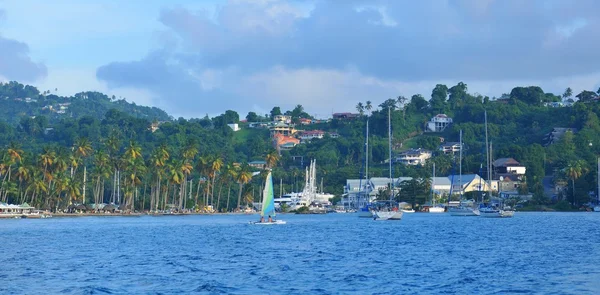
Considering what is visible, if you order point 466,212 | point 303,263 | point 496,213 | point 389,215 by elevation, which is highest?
point 466,212

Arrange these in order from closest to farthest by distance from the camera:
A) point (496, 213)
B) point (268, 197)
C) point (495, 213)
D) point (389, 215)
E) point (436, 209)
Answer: point (268, 197), point (389, 215), point (496, 213), point (495, 213), point (436, 209)

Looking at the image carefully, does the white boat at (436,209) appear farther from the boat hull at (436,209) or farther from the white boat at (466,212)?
the white boat at (466,212)

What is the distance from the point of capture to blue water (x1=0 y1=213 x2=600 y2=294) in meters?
50.2

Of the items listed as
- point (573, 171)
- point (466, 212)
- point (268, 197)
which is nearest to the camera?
point (268, 197)

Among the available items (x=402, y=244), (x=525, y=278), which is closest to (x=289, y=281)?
(x=525, y=278)

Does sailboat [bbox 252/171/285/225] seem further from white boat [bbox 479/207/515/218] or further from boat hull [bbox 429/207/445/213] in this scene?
boat hull [bbox 429/207/445/213]

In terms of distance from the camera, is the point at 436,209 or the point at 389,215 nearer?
the point at 389,215

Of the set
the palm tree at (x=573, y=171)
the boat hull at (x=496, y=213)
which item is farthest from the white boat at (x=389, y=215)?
the palm tree at (x=573, y=171)

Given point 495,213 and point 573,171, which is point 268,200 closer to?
point 495,213

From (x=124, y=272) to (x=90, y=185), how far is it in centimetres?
14587

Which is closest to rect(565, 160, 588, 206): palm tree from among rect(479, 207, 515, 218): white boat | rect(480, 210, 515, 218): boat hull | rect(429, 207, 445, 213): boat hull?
rect(429, 207, 445, 213): boat hull

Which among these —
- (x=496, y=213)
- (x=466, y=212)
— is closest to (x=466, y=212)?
(x=466, y=212)

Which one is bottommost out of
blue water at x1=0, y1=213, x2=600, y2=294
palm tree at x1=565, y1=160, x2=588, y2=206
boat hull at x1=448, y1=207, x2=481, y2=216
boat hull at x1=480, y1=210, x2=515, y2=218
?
blue water at x1=0, y1=213, x2=600, y2=294

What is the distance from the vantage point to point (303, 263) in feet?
207
